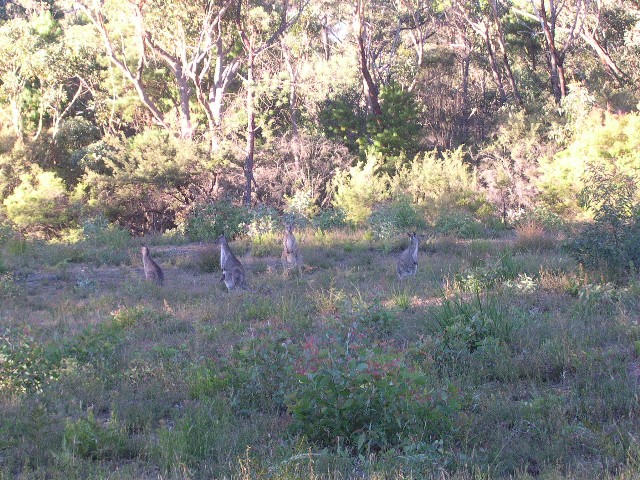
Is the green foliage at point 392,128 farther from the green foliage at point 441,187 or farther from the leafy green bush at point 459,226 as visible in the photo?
the leafy green bush at point 459,226

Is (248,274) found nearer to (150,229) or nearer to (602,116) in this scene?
(150,229)

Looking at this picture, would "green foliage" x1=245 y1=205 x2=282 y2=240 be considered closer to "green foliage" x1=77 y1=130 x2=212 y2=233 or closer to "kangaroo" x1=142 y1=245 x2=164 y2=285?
"green foliage" x1=77 y1=130 x2=212 y2=233

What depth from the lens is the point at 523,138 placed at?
26609 mm

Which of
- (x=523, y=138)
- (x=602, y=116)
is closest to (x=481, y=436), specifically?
(x=602, y=116)

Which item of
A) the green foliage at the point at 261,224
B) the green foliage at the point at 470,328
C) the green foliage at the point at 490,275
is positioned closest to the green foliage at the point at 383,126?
the green foliage at the point at 261,224

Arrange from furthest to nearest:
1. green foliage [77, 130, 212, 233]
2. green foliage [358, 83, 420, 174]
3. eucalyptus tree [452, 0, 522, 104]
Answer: eucalyptus tree [452, 0, 522, 104] → green foliage [358, 83, 420, 174] → green foliage [77, 130, 212, 233]

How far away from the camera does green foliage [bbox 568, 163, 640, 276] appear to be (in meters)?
10.3

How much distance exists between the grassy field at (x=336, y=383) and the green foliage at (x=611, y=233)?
0.41 metres

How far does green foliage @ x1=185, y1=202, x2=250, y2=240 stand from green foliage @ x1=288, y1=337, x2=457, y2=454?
47.6 feet

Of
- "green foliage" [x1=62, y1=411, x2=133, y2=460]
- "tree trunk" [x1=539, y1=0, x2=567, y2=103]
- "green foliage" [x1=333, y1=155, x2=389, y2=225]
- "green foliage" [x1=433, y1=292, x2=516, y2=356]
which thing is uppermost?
"tree trunk" [x1=539, y1=0, x2=567, y2=103]

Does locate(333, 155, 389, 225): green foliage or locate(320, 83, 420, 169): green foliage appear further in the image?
locate(320, 83, 420, 169): green foliage

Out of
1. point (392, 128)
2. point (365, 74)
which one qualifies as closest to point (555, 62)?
point (392, 128)

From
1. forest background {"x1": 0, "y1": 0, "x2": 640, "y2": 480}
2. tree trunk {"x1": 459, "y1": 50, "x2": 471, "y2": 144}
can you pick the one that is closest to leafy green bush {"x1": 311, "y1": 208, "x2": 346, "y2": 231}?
forest background {"x1": 0, "y1": 0, "x2": 640, "y2": 480}

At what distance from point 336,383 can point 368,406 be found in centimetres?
32
